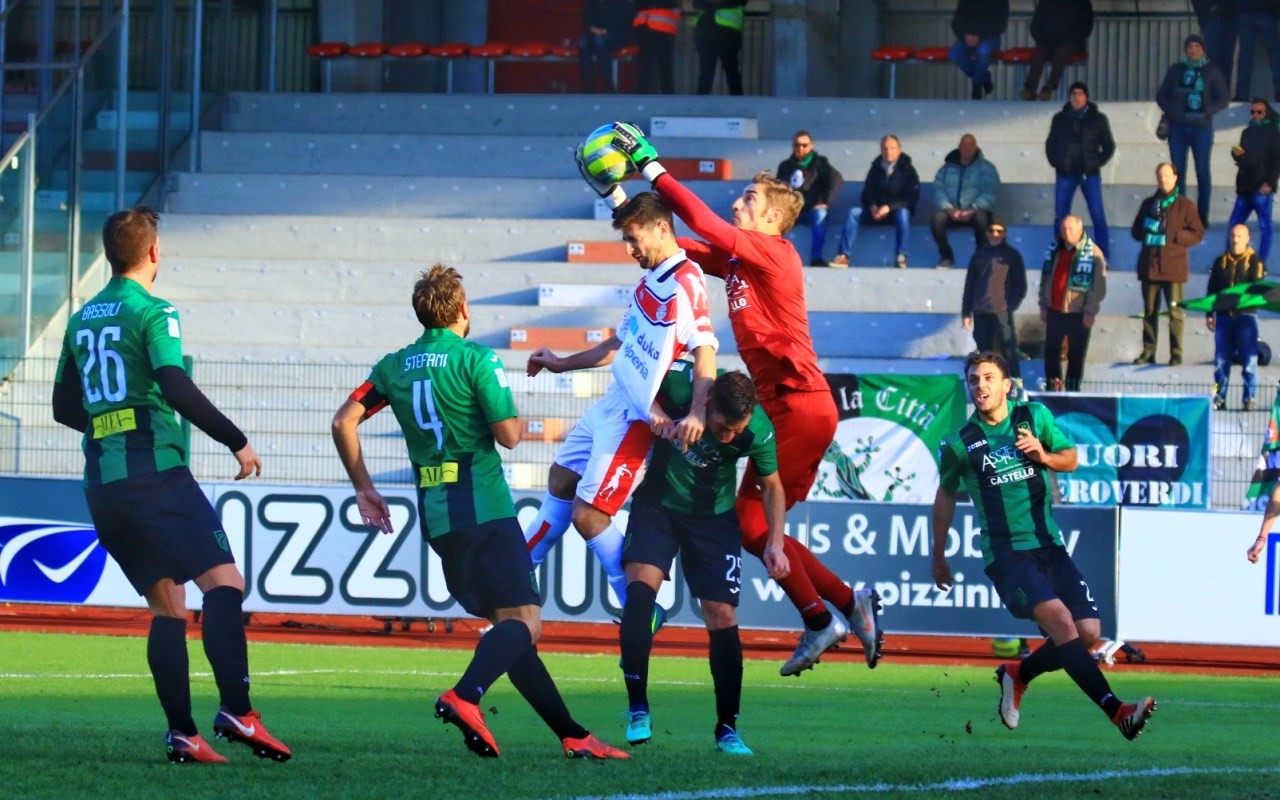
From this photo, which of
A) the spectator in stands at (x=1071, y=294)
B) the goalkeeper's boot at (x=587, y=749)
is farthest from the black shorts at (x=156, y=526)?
the spectator in stands at (x=1071, y=294)

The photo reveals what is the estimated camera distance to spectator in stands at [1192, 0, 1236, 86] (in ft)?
74.8

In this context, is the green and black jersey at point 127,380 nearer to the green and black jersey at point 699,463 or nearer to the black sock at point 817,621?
the green and black jersey at point 699,463

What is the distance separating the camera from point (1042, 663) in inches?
356

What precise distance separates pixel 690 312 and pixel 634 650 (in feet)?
4.83

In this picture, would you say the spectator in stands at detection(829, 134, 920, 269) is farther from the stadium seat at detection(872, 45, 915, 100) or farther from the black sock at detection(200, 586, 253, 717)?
the black sock at detection(200, 586, 253, 717)

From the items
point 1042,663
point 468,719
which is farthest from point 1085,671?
point 468,719

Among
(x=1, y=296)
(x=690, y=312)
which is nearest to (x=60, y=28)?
(x=1, y=296)

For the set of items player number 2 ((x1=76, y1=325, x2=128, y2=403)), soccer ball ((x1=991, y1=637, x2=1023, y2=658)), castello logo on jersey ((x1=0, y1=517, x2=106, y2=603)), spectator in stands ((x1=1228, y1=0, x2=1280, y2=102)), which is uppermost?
spectator in stands ((x1=1228, y1=0, x2=1280, y2=102))

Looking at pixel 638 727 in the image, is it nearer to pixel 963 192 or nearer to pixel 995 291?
pixel 995 291

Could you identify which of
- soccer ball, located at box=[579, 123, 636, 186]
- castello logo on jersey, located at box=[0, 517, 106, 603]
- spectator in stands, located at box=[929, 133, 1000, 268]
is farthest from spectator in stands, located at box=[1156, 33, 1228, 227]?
soccer ball, located at box=[579, 123, 636, 186]

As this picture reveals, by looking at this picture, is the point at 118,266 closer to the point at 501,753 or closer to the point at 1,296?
the point at 501,753

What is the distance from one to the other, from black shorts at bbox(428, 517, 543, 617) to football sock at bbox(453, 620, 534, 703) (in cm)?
11

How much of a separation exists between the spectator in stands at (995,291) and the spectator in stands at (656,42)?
667cm

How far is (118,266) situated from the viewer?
7.02 m
